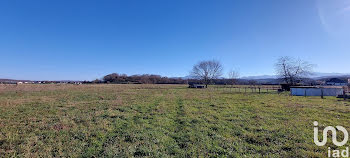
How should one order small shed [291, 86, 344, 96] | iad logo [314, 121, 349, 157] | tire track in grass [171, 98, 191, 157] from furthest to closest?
small shed [291, 86, 344, 96]
tire track in grass [171, 98, 191, 157]
iad logo [314, 121, 349, 157]

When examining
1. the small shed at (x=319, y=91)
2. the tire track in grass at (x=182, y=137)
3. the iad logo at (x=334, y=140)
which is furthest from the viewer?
the small shed at (x=319, y=91)

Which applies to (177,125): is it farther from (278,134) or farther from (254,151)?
(278,134)

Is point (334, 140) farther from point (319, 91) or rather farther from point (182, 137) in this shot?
point (319, 91)

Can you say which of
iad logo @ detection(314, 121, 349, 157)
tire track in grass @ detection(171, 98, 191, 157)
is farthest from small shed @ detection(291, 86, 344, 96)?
tire track in grass @ detection(171, 98, 191, 157)

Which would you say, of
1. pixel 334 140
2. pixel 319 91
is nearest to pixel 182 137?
pixel 334 140

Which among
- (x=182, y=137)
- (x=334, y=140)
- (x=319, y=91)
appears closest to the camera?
(x=334, y=140)

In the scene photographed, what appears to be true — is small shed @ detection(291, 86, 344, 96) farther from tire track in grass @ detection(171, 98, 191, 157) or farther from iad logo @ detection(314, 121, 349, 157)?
tire track in grass @ detection(171, 98, 191, 157)

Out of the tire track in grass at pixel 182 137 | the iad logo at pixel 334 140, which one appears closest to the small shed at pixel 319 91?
the iad logo at pixel 334 140

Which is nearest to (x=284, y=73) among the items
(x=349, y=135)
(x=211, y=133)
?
(x=349, y=135)

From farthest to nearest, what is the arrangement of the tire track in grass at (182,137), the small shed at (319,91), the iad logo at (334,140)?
the small shed at (319,91)
the tire track in grass at (182,137)
the iad logo at (334,140)

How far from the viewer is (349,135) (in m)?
5.36

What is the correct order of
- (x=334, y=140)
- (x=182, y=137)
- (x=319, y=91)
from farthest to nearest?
1. (x=319, y=91)
2. (x=182, y=137)
3. (x=334, y=140)

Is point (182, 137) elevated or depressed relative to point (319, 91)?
depressed

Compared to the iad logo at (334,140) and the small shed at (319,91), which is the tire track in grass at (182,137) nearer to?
the iad logo at (334,140)
